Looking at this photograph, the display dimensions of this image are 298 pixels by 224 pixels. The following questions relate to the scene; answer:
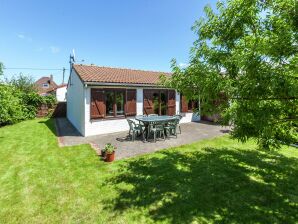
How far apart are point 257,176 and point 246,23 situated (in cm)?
447

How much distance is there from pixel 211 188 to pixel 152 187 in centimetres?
160

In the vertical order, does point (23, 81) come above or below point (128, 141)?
above

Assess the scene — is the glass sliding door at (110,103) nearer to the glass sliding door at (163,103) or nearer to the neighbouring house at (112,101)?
the neighbouring house at (112,101)

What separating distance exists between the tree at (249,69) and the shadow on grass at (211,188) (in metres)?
1.40

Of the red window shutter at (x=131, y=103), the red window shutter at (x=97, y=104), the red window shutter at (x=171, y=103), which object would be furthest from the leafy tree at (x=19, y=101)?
the red window shutter at (x=171, y=103)

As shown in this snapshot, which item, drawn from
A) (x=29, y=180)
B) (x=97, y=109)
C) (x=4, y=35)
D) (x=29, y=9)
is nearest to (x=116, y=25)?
(x=29, y=9)

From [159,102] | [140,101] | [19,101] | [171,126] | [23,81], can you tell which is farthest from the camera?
[23,81]

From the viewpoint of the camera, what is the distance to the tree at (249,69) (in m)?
2.89

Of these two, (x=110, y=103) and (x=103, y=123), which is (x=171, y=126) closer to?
(x=103, y=123)

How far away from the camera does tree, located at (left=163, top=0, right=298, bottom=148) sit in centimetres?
289

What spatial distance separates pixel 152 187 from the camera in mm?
5039

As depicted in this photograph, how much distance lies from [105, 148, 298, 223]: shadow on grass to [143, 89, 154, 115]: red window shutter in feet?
20.7

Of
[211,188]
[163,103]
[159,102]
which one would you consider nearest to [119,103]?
[159,102]

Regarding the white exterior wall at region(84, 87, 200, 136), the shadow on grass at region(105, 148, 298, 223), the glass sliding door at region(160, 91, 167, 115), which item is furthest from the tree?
the glass sliding door at region(160, 91, 167, 115)
